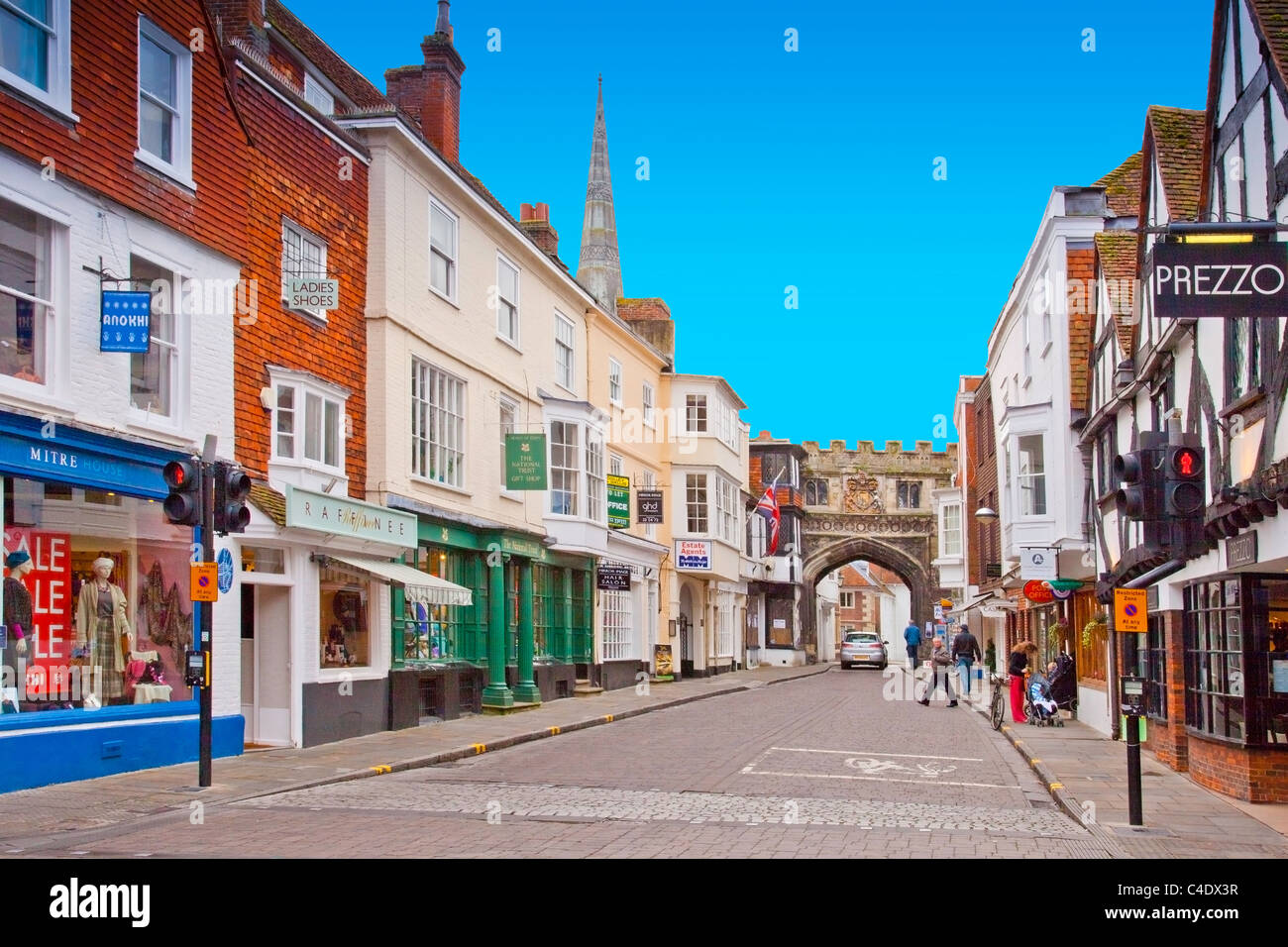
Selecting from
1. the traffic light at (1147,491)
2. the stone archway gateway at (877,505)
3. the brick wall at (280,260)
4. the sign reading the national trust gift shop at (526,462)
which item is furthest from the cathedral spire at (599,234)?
the traffic light at (1147,491)

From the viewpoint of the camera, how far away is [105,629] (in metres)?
14.2

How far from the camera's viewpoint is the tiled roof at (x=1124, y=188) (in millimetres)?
24891

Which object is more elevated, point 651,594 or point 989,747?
point 651,594

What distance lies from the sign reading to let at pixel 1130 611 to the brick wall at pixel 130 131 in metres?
10.9

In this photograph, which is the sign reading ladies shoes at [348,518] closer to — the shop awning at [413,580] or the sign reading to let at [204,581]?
the shop awning at [413,580]

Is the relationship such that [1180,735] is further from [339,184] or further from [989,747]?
[339,184]

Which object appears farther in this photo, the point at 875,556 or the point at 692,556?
the point at 875,556

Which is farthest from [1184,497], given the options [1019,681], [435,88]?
[435,88]

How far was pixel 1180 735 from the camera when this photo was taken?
16562 millimetres

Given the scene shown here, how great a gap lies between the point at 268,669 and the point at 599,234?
138ft

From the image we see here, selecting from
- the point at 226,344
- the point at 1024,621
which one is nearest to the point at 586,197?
the point at 1024,621

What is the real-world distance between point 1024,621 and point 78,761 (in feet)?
86.9

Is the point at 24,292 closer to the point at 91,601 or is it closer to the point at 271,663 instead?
the point at 91,601

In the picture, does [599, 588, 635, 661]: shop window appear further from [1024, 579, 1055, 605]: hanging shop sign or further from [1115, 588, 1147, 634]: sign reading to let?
[1115, 588, 1147, 634]: sign reading to let
